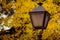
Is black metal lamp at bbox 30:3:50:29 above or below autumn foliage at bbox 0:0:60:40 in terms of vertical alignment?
above

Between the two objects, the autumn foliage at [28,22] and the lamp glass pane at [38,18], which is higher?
the lamp glass pane at [38,18]

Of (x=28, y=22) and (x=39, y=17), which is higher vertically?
(x=39, y=17)

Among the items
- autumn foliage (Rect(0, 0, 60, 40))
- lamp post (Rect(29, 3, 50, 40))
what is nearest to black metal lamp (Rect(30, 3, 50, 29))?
lamp post (Rect(29, 3, 50, 40))

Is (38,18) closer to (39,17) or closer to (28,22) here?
(39,17)

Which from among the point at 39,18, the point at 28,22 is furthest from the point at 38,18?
the point at 28,22

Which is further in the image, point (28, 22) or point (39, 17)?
→ point (28, 22)

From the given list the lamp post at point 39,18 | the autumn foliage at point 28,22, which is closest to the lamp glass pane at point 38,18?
the lamp post at point 39,18

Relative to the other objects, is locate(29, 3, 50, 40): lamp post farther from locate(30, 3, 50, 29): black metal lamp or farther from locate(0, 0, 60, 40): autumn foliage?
locate(0, 0, 60, 40): autumn foliage

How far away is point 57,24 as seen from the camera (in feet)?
43.2

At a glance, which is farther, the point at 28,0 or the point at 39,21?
the point at 28,0

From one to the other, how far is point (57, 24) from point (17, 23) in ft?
7.72

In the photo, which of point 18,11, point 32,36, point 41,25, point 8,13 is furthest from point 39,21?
point 8,13

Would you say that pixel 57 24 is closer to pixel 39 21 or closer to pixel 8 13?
pixel 8 13

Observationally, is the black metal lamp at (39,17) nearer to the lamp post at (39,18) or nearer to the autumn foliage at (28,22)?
the lamp post at (39,18)
